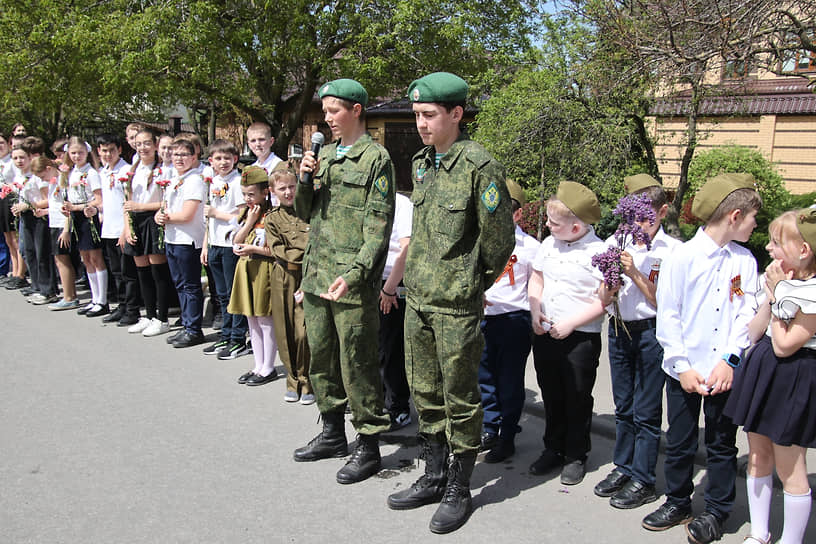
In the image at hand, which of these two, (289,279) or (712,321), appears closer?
(712,321)

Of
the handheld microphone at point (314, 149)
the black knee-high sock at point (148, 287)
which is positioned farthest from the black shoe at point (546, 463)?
the black knee-high sock at point (148, 287)

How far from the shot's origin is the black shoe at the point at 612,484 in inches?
157

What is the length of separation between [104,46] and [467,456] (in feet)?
41.2

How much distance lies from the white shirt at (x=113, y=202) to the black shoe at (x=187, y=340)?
1.61 metres

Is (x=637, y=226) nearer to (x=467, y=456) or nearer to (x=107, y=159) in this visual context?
(x=467, y=456)

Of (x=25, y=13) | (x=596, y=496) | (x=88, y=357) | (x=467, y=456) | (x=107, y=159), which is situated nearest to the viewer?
(x=467, y=456)

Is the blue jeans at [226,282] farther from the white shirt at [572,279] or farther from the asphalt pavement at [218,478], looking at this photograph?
the white shirt at [572,279]

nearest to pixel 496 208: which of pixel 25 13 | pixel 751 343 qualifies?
pixel 751 343

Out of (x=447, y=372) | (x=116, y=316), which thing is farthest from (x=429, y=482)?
(x=116, y=316)

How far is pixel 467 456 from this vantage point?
3686 millimetres

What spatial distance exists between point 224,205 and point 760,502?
509cm

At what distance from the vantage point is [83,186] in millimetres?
8258

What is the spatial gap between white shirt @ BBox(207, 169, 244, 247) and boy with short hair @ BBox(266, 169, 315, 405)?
4.37ft

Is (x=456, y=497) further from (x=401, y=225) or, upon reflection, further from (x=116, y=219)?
(x=116, y=219)
